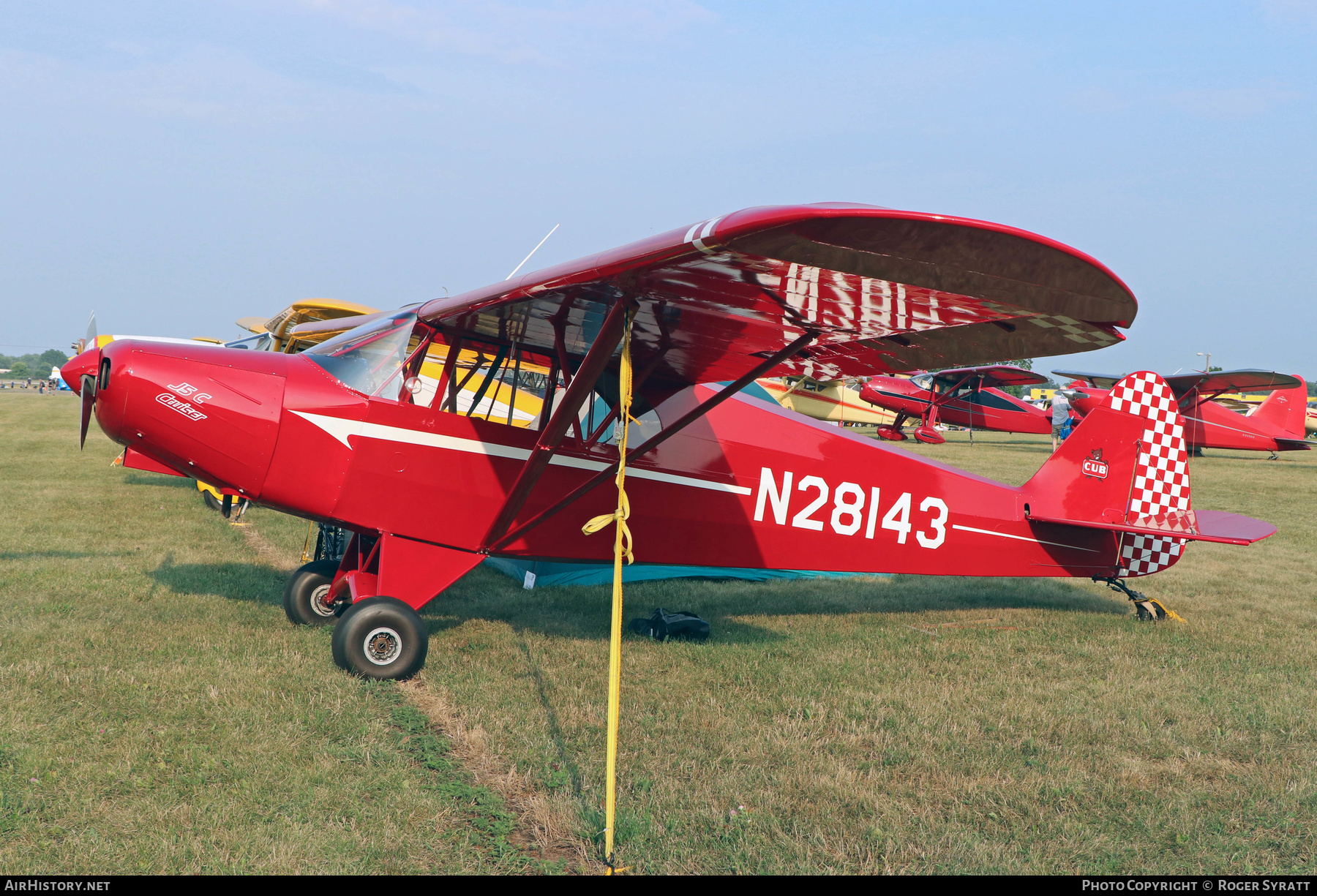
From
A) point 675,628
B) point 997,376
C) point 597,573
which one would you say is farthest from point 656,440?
point 997,376

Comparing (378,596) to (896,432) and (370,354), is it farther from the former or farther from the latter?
(896,432)

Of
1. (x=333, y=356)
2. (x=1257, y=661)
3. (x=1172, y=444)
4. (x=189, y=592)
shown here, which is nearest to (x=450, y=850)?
(x=333, y=356)

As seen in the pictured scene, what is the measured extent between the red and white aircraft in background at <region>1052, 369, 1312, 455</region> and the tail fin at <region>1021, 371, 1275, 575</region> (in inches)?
844

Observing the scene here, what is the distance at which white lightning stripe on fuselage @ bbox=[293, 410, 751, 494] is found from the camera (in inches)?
207

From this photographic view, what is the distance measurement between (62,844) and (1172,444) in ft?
26.4

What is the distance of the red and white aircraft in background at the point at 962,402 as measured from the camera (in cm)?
2911

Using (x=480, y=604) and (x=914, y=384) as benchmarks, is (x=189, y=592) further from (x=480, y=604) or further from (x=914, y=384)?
(x=914, y=384)

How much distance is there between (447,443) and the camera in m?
5.46

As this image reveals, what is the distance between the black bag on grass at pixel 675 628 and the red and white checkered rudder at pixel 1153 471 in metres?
A: 3.87

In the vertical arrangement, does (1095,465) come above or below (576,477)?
above

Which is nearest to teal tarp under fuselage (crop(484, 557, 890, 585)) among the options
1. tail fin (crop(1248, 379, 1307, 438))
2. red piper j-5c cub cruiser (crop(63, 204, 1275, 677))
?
red piper j-5c cub cruiser (crop(63, 204, 1275, 677))

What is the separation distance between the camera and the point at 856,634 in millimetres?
6574

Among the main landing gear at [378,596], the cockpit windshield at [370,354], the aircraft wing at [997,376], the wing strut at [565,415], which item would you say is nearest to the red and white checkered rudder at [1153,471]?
the wing strut at [565,415]

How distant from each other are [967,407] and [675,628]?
86.5ft
